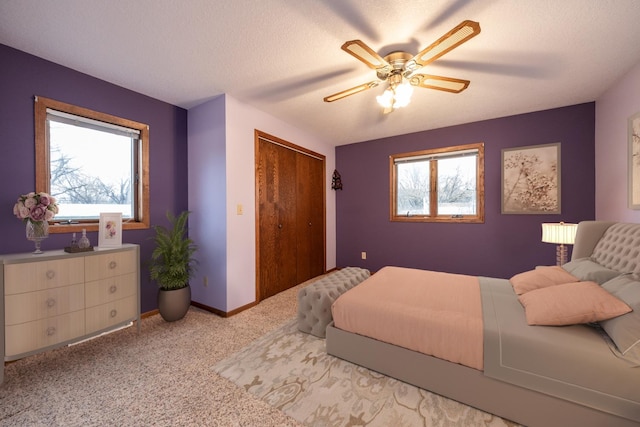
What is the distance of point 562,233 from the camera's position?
2.48 meters

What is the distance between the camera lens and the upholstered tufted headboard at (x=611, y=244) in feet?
5.66

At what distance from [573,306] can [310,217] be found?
3.40m

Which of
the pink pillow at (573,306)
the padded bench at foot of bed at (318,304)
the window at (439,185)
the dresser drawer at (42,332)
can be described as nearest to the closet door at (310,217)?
the window at (439,185)

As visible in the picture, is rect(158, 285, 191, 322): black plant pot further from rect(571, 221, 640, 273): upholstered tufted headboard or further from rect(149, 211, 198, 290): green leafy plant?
rect(571, 221, 640, 273): upholstered tufted headboard

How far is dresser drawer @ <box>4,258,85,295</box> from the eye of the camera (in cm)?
172

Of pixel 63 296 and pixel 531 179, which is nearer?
pixel 63 296

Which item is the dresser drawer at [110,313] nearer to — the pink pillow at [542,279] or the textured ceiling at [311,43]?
the textured ceiling at [311,43]

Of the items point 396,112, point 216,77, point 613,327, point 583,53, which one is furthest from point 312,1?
point 613,327

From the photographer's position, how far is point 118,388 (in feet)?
5.52

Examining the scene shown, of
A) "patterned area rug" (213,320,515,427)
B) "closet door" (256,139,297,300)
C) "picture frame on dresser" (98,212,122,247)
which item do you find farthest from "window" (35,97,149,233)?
"patterned area rug" (213,320,515,427)

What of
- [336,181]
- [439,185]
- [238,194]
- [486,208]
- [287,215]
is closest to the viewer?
[238,194]

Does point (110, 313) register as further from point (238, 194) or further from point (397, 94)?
point (397, 94)

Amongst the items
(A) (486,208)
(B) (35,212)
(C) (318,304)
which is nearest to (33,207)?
(B) (35,212)

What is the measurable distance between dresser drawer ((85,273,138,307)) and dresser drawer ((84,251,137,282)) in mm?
46
